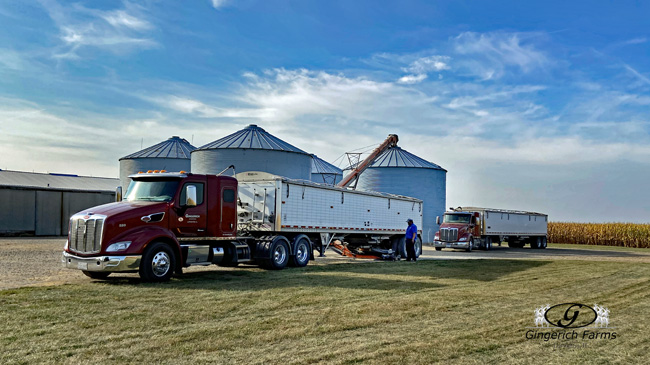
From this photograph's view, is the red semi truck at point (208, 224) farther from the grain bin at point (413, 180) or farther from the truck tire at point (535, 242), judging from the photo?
the truck tire at point (535, 242)

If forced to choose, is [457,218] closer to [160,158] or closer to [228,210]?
[228,210]

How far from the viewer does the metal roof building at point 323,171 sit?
57031 mm

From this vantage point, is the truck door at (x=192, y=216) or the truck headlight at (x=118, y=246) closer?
the truck headlight at (x=118, y=246)

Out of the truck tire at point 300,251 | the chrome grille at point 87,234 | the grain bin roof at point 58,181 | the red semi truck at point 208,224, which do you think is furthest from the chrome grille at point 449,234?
the grain bin roof at point 58,181

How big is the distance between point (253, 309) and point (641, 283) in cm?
1155

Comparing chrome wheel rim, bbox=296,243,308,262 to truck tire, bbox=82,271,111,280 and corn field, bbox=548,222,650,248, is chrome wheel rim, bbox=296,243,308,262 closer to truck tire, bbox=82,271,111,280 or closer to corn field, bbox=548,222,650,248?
truck tire, bbox=82,271,111,280

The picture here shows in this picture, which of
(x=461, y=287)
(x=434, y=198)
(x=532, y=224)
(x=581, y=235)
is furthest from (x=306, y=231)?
(x=581, y=235)

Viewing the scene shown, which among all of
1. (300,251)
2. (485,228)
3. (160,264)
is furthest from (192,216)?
(485,228)

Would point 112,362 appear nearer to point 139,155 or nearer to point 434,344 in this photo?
point 434,344

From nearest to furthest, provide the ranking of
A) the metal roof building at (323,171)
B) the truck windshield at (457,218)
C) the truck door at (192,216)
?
the truck door at (192,216) → the truck windshield at (457,218) → the metal roof building at (323,171)

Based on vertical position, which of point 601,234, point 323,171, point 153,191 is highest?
point 323,171

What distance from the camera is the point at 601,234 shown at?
53.9 metres

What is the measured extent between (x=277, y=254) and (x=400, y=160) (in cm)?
2881

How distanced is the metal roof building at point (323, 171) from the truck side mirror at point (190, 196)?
40.2m
